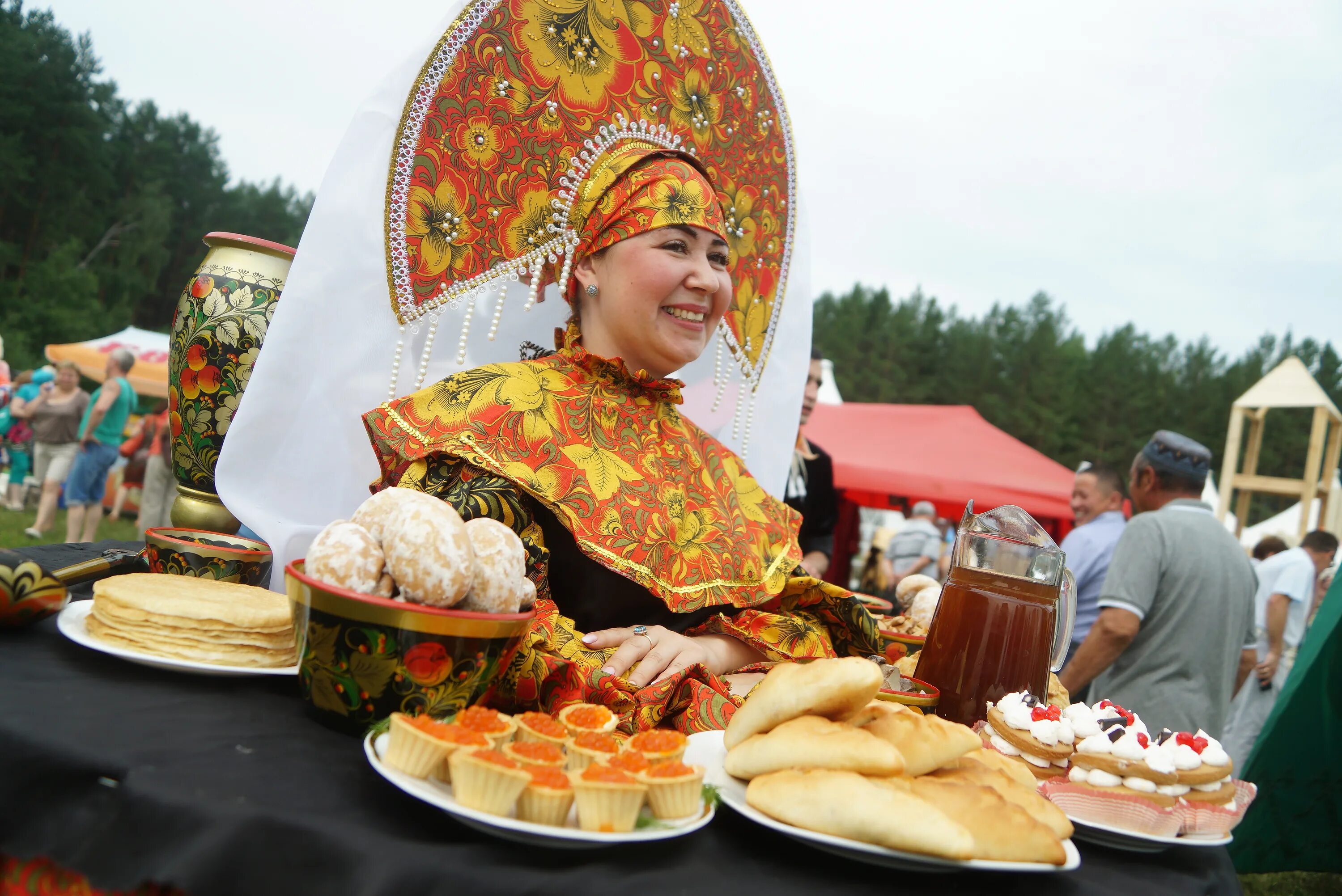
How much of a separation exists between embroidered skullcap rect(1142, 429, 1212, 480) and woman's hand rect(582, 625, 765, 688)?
3.19 meters

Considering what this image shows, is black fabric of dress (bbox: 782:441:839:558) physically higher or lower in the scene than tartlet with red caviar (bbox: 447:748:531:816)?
higher

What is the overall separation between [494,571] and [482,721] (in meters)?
0.16

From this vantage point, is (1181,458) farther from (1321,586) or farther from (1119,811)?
(1321,586)

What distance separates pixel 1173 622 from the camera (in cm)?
352

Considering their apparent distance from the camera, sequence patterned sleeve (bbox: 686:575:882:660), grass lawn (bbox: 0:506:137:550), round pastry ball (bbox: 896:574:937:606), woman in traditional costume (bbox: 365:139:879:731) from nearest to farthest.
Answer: woman in traditional costume (bbox: 365:139:879:731)
patterned sleeve (bbox: 686:575:882:660)
round pastry ball (bbox: 896:574:937:606)
grass lawn (bbox: 0:506:137:550)

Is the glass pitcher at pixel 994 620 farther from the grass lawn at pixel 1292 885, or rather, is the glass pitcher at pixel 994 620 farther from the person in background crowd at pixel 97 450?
the person in background crowd at pixel 97 450

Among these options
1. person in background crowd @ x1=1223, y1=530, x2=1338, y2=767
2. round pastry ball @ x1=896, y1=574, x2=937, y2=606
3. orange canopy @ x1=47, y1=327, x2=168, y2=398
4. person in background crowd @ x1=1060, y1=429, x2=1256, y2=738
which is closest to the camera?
round pastry ball @ x1=896, y1=574, x2=937, y2=606

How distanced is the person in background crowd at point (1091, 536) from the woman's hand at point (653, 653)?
10.5 feet

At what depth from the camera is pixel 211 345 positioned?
1.56 meters

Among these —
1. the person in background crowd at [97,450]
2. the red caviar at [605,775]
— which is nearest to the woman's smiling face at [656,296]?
the red caviar at [605,775]

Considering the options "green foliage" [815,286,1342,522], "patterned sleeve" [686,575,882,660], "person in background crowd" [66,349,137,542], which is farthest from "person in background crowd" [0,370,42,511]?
"green foliage" [815,286,1342,522]

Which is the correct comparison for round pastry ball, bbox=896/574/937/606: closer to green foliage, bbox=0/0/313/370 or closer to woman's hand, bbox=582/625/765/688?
woman's hand, bbox=582/625/765/688

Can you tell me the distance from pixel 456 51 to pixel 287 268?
0.52 meters

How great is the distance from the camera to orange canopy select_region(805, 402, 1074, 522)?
913cm
